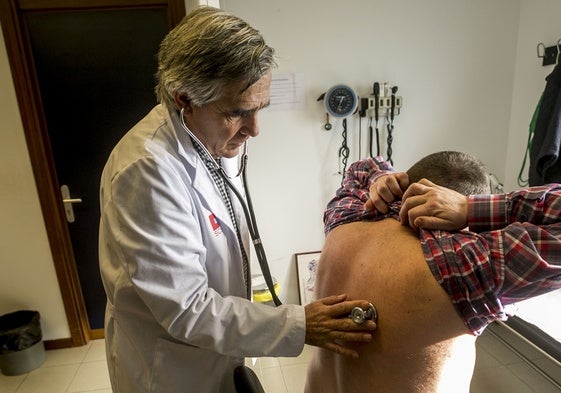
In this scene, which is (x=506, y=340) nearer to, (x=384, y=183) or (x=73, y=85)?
(x=384, y=183)

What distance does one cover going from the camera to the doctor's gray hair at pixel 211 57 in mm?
764

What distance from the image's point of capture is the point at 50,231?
7.26 feet

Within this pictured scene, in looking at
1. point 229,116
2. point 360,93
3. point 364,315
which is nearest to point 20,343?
point 229,116

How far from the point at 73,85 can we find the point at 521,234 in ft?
7.63

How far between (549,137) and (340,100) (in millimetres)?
1098

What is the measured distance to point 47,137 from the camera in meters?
2.14

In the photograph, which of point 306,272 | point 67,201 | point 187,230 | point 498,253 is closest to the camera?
point 498,253

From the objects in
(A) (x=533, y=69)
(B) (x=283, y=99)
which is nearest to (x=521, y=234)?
(B) (x=283, y=99)

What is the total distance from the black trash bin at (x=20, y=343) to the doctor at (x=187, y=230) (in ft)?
5.44

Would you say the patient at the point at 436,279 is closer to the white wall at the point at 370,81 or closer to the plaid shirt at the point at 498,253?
the plaid shirt at the point at 498,253

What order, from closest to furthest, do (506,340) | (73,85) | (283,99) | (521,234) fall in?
(521,234), (506,340), (73,85), (283,99)

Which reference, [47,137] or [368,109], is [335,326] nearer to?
[368,109]

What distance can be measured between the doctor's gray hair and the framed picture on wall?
184cm

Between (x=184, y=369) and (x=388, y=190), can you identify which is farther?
(x=184, y=369)
